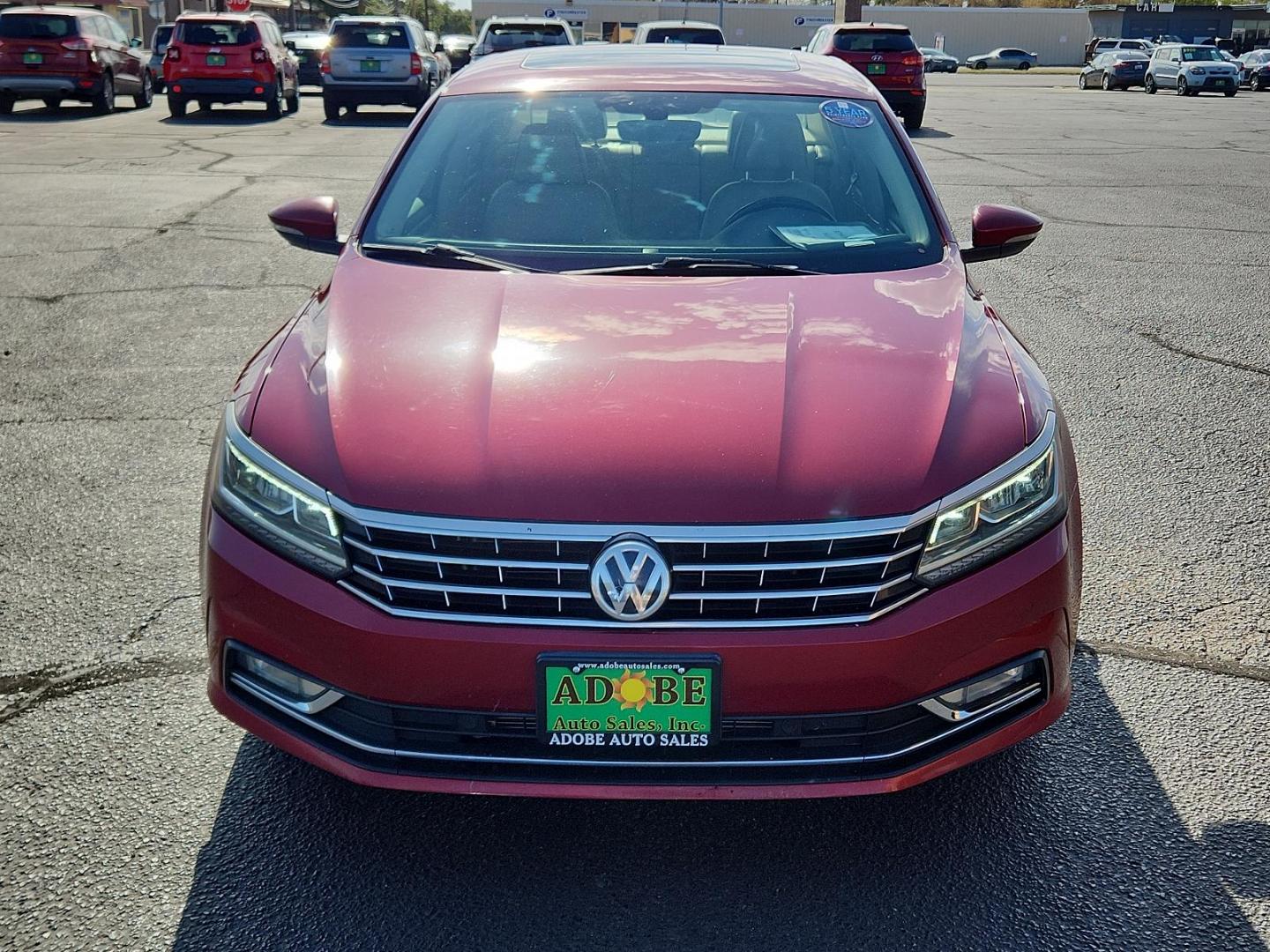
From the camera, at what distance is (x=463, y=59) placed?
32.0 m

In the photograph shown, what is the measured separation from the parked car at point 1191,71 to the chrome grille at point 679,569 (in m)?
41.8

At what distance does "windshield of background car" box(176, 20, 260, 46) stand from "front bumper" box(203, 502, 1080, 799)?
22.8 meters

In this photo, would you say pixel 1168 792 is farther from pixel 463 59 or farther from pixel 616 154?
pixel 463 59

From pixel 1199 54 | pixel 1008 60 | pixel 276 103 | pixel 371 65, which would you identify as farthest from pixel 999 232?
pixel 1008 60

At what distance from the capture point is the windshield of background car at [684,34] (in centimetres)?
2069

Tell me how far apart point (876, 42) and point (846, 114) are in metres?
20.8

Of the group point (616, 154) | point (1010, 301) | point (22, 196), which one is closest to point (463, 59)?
point (22, 196)

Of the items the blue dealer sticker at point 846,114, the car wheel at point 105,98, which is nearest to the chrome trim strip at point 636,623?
the blue dealer sticker at point 846,114

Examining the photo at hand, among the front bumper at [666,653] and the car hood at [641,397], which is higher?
the car hood at [641,397]

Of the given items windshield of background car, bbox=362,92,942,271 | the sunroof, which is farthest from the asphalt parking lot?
the sunroof

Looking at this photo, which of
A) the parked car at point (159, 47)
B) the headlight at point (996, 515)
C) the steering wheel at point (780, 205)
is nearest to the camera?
the headlight at point (996, 515)

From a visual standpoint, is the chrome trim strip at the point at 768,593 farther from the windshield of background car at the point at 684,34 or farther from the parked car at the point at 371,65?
the parked car at the point at 371,65

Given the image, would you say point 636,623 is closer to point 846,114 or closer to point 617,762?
point 617,762

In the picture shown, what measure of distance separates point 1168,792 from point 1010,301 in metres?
5.64
